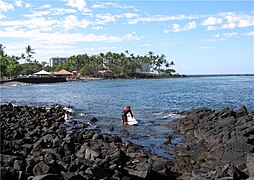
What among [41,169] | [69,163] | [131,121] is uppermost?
[41,169]

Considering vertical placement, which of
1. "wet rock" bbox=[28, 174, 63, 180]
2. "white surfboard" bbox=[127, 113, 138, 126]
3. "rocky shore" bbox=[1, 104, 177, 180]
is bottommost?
"white surfboard" bbox=[127, 113, 138, 126]

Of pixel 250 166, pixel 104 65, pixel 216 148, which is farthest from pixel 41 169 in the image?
pixel 104 65


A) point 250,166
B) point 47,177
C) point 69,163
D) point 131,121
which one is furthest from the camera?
point 131,121

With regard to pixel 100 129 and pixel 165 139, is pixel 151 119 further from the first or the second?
pixel 165 139

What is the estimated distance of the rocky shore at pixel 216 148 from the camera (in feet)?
35.9

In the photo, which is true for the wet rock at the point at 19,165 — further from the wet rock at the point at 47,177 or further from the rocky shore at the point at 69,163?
the wet rock at the point at 47,177

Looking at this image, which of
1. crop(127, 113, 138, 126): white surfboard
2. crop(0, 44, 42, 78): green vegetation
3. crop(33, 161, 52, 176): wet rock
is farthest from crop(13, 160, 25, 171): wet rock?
crop(0, 44, 42, 78): green vegetation

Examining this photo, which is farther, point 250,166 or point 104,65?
point 104,65

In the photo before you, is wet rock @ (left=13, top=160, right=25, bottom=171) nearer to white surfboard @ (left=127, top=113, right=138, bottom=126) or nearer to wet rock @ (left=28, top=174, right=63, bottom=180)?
wet rock @ (left=28, top=174, right=63, bottom=180)

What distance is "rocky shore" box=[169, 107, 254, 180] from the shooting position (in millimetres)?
10953

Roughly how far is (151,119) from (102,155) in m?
14.8

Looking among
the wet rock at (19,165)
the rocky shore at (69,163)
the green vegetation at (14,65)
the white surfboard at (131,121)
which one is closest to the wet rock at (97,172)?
the rocky shore at (69,163)

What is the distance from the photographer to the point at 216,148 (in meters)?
15.0

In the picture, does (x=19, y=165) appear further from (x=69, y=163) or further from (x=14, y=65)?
(x=14, y=65)
